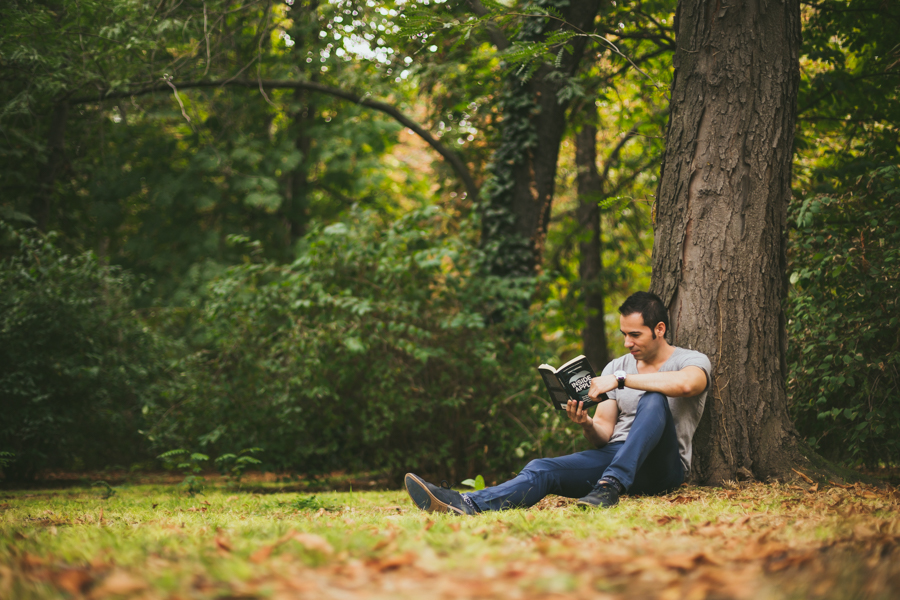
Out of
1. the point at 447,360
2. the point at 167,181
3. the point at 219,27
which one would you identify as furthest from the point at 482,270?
the point at 167,181

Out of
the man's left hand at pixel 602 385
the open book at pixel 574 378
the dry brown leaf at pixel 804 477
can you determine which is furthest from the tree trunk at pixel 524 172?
the dry brown leaf at pixel 804 477

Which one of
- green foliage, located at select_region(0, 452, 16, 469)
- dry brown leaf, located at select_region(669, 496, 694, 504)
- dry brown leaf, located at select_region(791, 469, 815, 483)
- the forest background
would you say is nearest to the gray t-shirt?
dry brown leaf, located at select_region(669, 496, 694, 504)

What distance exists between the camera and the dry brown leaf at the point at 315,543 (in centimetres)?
192

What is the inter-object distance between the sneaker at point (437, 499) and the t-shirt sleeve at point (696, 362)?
164 cm

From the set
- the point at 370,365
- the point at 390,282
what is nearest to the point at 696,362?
the point at 390,282

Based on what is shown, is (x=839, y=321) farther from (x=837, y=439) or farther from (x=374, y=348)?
(x=374, y=348)

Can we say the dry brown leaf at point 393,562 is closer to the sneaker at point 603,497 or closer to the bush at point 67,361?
the sneaker at point 603,497

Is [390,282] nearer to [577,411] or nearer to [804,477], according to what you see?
[577,411]

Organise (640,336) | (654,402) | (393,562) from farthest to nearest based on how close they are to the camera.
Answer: (640,336) → (654,402) → (393,562)

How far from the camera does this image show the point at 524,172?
798cm

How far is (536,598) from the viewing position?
1485 mm

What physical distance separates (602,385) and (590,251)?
8965 mm

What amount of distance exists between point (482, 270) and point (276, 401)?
283 cm

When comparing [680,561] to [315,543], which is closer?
[680,561]
